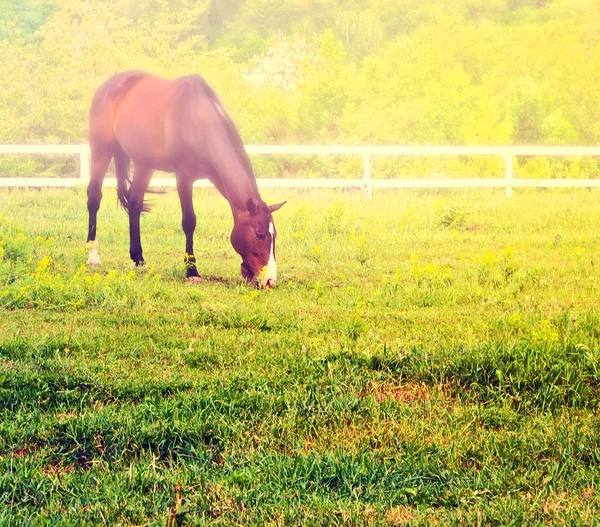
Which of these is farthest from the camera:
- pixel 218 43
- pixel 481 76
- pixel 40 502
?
pixel 218 43

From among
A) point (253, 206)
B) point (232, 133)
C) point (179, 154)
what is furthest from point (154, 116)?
point (253, 206)

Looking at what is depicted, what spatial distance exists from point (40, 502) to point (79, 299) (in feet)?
9.34

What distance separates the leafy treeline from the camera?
9906mm

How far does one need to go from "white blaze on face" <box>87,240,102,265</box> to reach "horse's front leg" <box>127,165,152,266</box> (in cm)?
31

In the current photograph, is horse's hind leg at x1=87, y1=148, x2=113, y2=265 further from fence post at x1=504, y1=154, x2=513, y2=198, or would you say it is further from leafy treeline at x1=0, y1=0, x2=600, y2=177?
fence post at x1=504, y1=154, x2=513, y2=198

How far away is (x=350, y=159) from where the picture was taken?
10.7 meters

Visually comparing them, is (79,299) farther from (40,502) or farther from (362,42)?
(362,42)

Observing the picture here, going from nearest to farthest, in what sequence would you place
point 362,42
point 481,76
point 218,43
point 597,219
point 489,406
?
1. point 489,406
2. point 597,219
3. point 481,76
4. point 218,43
5. point 362,42

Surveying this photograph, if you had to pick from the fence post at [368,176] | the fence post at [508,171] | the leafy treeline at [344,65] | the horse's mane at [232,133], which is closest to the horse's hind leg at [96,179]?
the horse's mane at [232,133]

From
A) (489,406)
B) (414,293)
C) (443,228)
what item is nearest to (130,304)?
(414,293)

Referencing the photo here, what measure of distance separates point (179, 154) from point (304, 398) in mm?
4069

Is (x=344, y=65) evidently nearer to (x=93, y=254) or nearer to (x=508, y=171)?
(x=508, y=171)

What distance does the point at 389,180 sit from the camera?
9.76 metres

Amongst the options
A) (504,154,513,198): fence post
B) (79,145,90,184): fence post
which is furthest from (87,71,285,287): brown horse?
(504,154,513,198): fence post
